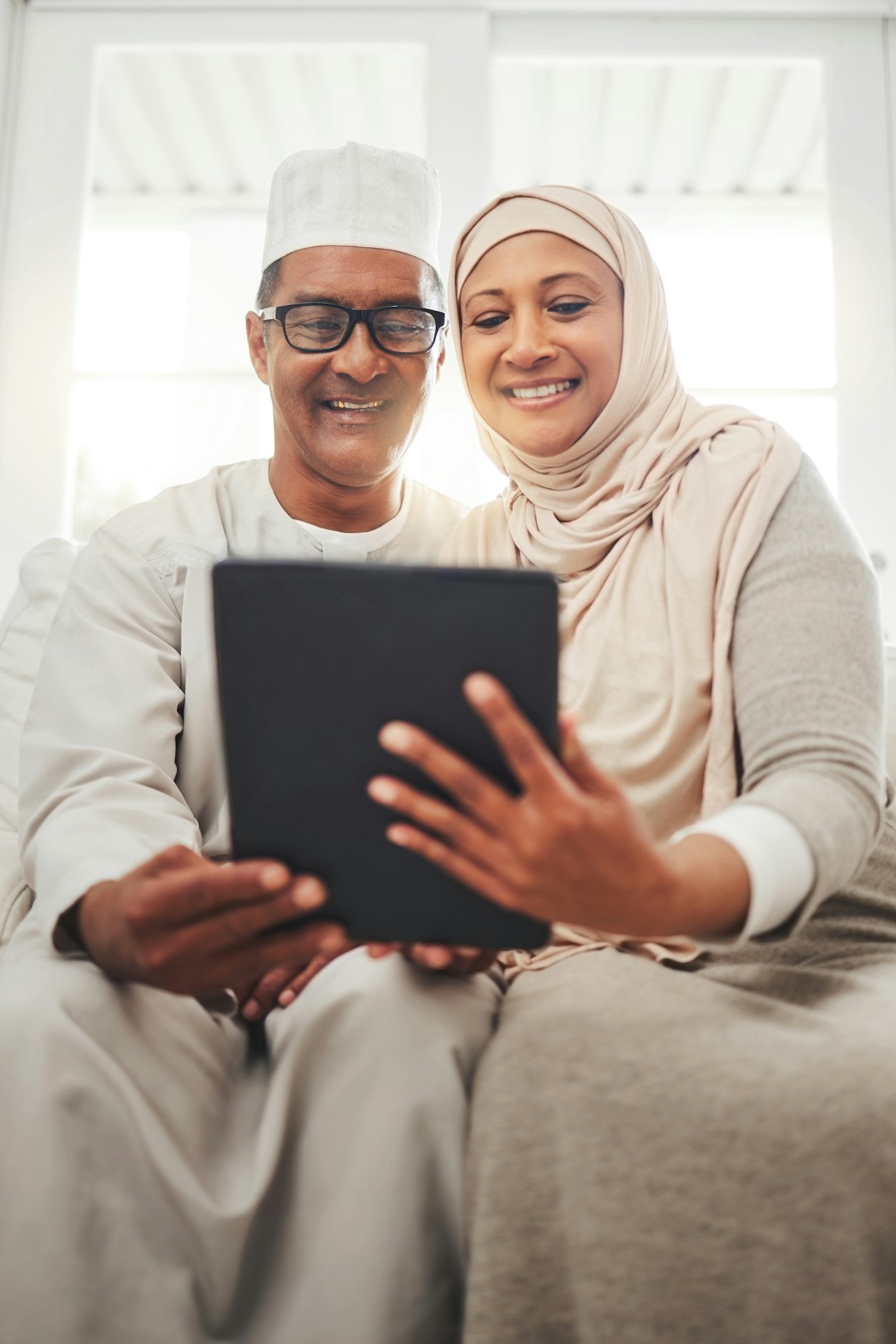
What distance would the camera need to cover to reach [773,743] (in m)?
0.93

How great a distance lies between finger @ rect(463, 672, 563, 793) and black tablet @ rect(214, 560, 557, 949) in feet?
0.06

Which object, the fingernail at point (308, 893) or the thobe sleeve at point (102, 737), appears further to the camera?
the thobe sleeve at point (102, 737)

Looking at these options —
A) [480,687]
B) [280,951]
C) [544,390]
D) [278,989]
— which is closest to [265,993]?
[278,989]

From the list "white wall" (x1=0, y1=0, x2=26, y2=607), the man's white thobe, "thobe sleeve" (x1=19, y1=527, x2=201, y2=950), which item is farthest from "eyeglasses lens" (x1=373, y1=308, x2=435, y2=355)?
"white wall" (x1=0, y1=0, x2=26, y2=607)

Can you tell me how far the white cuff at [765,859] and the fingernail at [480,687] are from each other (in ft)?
0.78

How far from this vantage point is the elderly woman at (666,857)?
27.7 inches

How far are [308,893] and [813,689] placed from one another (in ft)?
1.53

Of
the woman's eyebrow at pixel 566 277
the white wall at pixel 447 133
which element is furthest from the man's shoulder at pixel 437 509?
the white wall at pixel 447 133

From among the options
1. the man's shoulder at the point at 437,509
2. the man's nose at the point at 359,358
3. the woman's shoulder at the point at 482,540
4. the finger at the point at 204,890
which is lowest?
the finger at the point at 204,890

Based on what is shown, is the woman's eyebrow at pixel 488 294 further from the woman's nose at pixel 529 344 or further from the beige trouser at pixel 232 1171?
the beige trouser at pixel 232 1171

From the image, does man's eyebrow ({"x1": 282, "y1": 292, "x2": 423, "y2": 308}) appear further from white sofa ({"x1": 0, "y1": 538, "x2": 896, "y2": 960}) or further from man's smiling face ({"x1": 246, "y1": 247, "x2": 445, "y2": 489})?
white sofa ({"x1": 0, "y1": 538, "x2": 896, "y2": 960})

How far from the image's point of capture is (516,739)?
0.68 meters

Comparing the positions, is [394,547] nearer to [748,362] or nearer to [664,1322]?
[664,1322]

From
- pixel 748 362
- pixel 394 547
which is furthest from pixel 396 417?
pixel 748 362
